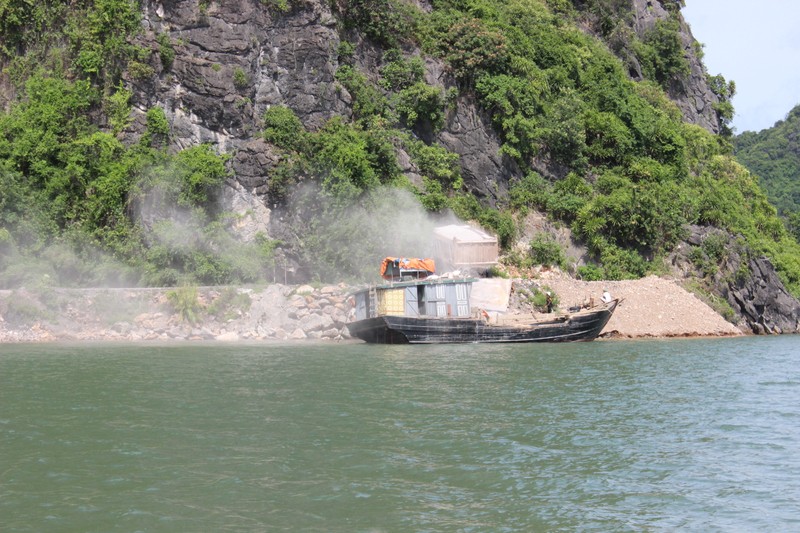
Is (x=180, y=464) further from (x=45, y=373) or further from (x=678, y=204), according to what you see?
(x=678, y=204)

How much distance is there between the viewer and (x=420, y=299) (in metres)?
38.8

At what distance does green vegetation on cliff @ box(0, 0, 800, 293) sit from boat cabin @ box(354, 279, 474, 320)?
777 centimetres

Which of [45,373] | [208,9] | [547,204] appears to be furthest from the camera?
[547,204]

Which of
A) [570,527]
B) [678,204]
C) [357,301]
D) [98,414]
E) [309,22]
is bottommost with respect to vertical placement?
[570,527]

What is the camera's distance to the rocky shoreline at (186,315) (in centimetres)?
3884

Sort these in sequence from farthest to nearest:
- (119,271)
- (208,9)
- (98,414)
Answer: (208,9)
(119,271)
(98,414)

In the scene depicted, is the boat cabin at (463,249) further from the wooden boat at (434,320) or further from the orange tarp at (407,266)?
the wooden boat at (434,320)

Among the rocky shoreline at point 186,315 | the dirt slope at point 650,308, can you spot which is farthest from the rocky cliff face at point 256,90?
the rocky shoreline at point 186,315

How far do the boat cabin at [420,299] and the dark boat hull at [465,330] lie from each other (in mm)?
719

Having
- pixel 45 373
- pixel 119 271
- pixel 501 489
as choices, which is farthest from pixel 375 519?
pixel 119 271

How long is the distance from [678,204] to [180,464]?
1882 inches

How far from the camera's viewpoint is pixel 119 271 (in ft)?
142

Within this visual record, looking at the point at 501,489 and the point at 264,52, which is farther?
the point at 264,52

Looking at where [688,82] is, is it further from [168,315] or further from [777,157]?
[168,315]
